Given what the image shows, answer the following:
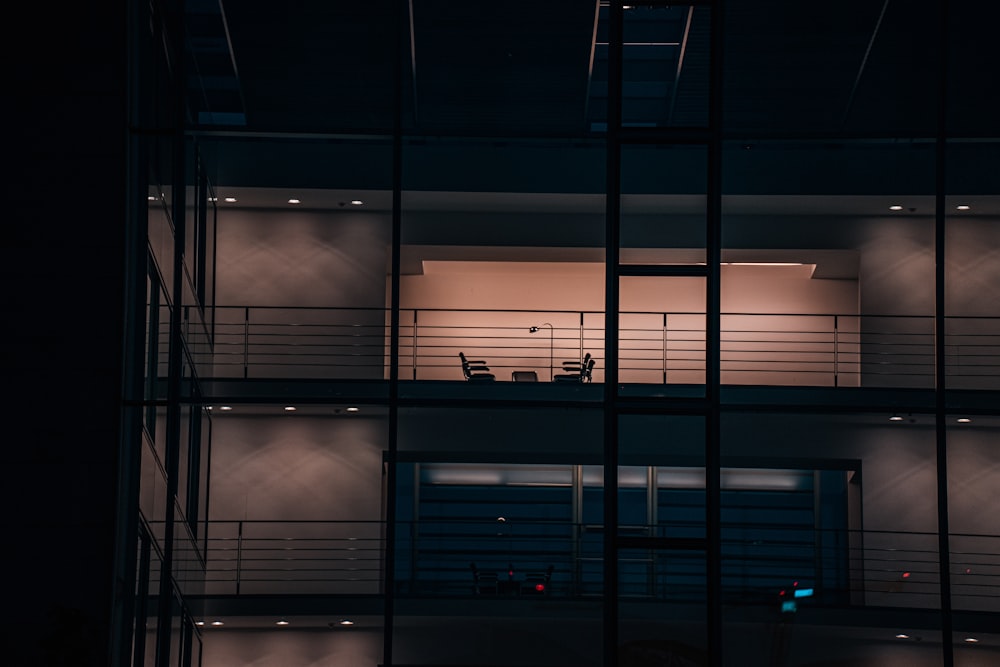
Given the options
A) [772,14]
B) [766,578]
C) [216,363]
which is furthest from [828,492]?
[216,363]

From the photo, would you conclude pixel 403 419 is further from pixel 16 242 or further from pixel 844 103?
pixel 844 103

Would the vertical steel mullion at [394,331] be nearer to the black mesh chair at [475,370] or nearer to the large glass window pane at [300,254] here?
the large glass window pane at [300,254]

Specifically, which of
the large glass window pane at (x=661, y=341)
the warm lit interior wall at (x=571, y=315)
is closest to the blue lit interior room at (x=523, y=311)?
the large glass window pane at (x=661, y=341)

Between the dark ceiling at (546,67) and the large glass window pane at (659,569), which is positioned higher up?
the dark ceiling at (546,67)

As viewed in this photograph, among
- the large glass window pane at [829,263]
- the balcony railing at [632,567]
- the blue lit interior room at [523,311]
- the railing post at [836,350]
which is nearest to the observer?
the blue lit interior room at [523,311]

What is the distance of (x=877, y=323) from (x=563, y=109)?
7.70 feet

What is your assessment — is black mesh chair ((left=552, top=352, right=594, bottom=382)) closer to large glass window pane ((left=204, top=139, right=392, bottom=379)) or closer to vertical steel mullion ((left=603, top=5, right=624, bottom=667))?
vertical steel mullion ((left=603, top=5, right=624, bottom=667))

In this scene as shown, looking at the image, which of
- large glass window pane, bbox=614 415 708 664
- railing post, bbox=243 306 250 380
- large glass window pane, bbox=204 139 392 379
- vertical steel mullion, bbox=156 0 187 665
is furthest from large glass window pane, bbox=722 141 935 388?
vertical steel mullion, bbox=156 0 187 665

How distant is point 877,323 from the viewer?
8.39m

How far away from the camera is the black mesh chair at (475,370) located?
8.06m

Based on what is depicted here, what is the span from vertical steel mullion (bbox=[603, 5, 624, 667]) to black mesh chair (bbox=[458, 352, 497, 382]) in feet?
3.32

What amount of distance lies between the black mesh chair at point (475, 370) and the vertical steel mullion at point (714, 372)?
1340 mm

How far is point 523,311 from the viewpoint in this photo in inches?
298

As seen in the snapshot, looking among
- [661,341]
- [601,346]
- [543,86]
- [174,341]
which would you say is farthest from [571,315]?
[174,341]
